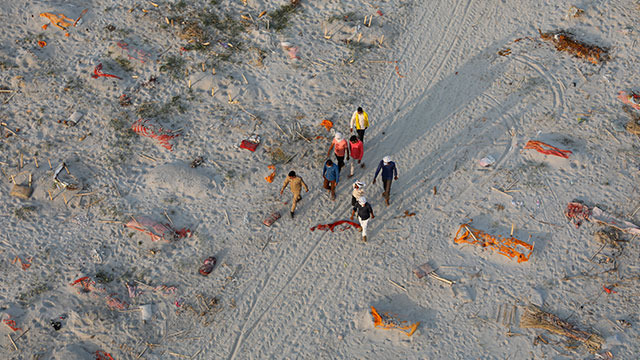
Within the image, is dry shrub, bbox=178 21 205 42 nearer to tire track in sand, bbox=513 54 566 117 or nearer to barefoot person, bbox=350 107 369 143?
barefoot person, bbox=350 107 369 143

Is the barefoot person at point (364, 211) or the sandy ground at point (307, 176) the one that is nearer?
the sandy ground at point (307, 176)

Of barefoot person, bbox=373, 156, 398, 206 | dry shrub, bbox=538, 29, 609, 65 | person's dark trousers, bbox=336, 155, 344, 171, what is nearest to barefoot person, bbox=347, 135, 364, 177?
person's dark trousers, bbox=336, 155, 344, 171

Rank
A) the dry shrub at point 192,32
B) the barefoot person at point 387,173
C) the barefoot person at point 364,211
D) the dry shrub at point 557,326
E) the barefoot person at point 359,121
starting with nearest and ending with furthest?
the dry shrub at point 557,326
the barefoot person at point 364,211
the barefoot person at point 387,173
the barefoot person at point 359,121
the dry shrub at point 192,32

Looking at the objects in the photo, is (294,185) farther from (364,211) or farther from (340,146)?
(364,211)

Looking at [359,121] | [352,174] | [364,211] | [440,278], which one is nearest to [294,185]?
[364,211]

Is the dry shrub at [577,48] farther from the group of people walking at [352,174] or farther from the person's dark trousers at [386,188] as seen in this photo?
the person's dark trousers at [386,188]

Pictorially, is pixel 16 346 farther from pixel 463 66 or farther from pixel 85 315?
pixel 463 66

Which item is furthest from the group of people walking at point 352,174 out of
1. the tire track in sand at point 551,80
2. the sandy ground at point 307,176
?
the tire track in sand at point 551,80

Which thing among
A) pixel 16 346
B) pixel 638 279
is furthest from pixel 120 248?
pixel 638 279
